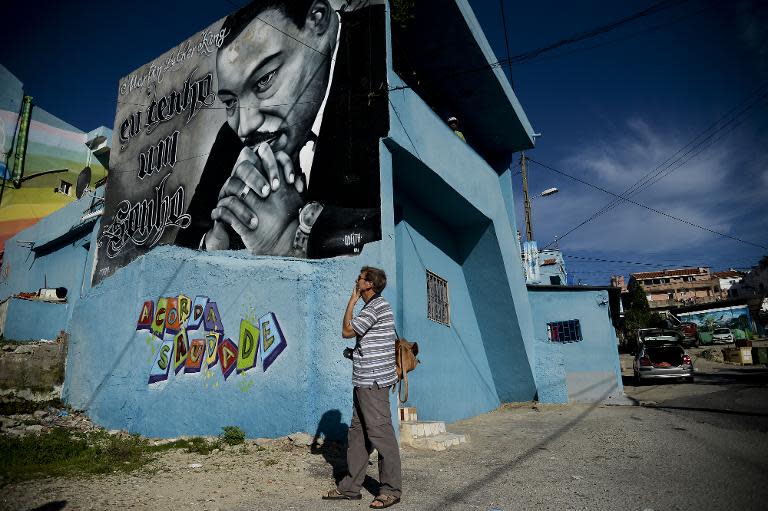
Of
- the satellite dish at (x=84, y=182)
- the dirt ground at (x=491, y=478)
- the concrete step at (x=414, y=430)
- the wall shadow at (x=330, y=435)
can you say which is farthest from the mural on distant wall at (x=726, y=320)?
the satellite dish at (x=84, y=182)

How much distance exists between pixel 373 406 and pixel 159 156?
9150 mm

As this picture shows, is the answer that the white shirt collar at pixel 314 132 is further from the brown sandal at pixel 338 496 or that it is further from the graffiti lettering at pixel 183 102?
the brown sandal at pixel 338 496

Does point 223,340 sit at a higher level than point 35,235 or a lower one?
lower

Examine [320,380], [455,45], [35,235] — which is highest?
[455,45]

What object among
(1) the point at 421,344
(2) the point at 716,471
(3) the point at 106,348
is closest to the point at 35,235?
(3) the point at 106,348

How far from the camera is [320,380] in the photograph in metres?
5.35

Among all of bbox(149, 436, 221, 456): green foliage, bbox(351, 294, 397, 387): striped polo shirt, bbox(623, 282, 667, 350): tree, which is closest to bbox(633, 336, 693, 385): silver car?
bbox(149, 436, 221, 456): green foliage

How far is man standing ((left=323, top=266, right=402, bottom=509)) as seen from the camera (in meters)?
3.17

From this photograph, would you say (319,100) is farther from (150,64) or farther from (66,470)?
(150,64)

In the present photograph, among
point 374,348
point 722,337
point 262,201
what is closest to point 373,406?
point 374,348

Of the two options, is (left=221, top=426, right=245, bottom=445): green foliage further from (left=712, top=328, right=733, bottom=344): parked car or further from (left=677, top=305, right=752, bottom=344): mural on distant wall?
(left=677, top=305, right=752, bottom=344): mural on distant wall

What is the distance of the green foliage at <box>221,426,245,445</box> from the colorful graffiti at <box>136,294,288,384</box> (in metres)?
0.70

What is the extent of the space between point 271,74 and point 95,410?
6.56 meters

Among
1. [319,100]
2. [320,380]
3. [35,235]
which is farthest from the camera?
[35,235]
